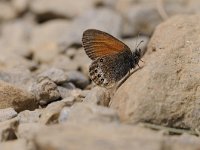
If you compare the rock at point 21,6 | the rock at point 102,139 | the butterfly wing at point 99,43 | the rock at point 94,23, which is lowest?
the rock at point 102,139

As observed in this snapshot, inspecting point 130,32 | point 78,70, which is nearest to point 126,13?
point 130,32

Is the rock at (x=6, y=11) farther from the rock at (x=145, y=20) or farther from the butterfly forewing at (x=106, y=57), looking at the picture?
the butterfly forewing at (x=106, y=57)

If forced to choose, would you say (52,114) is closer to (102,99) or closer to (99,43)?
(102,99)

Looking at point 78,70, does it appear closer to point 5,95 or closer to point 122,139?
point 5,95

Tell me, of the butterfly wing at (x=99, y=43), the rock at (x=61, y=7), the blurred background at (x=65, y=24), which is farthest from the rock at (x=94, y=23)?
the butterfly wing at (x=99, y=43)

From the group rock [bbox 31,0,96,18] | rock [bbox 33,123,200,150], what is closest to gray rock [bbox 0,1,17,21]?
rock [bbox 31,0,96,18]

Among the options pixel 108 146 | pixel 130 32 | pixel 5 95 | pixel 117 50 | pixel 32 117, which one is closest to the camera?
pixel 108 146

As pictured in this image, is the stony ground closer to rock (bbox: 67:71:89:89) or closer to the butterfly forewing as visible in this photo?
rock (bbox: 67:71:89:89)
